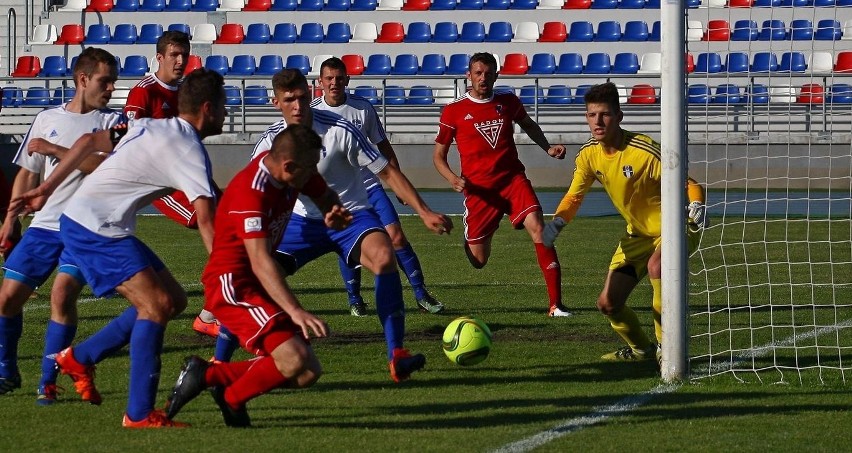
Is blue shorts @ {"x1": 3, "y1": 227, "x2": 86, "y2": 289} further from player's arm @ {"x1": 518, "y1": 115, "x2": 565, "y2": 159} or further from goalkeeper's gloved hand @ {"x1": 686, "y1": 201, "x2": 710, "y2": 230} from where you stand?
player's arm @ {"x1": 518, "y1": 115, "x2": 565, "y2": 159}

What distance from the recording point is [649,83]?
25.7 meters

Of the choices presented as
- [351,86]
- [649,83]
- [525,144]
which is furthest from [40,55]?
[649,83]

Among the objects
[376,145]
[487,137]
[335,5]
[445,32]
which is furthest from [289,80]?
[335,5]

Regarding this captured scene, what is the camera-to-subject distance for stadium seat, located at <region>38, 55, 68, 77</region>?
27.8m

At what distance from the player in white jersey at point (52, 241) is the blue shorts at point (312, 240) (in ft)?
4.18

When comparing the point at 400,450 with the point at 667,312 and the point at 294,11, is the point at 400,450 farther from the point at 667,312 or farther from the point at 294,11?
the point at 294,11

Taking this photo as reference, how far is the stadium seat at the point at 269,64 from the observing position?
2764cm

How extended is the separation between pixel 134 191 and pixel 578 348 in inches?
146

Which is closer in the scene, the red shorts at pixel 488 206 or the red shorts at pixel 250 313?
the red shorts at pixel 250 313

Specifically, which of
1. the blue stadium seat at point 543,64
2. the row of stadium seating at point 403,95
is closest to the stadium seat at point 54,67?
the row of stadium seating at point 403,95

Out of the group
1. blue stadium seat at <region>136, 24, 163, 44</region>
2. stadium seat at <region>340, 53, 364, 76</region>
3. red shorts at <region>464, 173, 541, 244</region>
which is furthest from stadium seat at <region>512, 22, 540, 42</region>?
red shorts at <region>464, 173, 541, 244</region>

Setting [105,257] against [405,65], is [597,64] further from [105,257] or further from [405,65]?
[105,257]

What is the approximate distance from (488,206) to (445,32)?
18.2 meters

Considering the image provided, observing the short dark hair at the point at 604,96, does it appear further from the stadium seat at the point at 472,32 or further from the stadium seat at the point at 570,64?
the stadium seat at the point at 472,32
